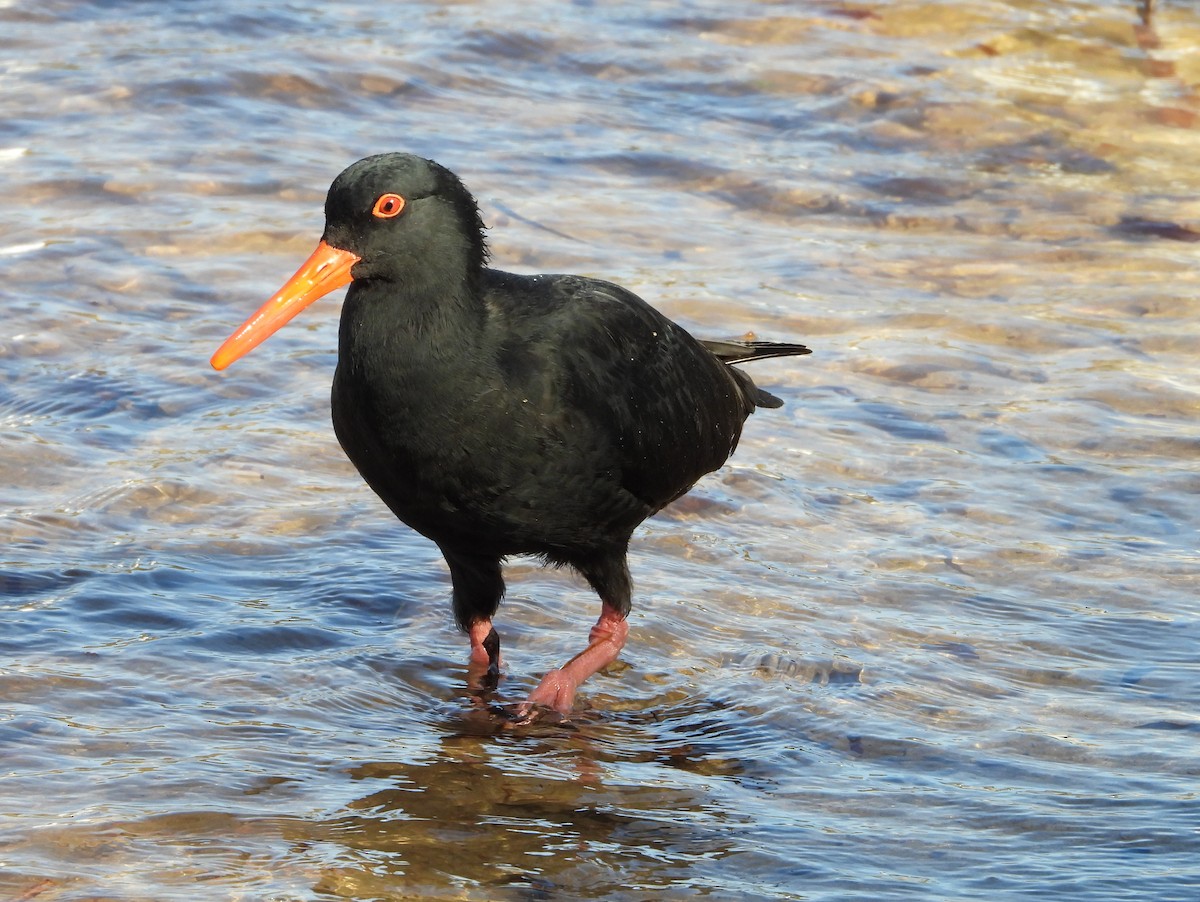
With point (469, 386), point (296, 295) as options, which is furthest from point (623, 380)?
point (296, 295)

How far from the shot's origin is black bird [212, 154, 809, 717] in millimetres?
4629

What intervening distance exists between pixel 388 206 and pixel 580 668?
148 centimetres

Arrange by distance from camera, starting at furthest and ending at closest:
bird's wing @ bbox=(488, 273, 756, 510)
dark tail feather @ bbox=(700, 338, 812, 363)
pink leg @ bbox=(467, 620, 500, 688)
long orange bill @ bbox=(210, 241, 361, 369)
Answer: dark tail feather @ bbox=(700, 338, 812, 363) < pink leg @ bbox=(467, 620, 500, 688) < bird's wing @ bbox=(488, 273, 756, 510) < long orange bill @ bbox=(210, 241, 361, 369)

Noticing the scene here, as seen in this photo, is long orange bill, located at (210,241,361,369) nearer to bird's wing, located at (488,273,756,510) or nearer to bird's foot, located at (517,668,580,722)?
bird's wing, located at (488,273,756,510)

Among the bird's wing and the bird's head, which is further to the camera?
the bird's wing

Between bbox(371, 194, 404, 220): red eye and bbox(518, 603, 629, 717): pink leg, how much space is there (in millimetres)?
1400

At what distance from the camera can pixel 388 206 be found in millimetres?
4684

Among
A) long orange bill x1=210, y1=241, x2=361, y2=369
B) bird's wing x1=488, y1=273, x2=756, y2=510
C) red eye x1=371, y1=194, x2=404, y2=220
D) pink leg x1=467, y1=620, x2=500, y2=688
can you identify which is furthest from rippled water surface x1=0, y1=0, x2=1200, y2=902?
red eye x1=371, y1=194, x2=404, y2=220

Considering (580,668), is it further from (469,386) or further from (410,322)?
(410,322)

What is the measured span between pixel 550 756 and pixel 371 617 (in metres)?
1.01

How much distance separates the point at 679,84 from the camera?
11.6 metres

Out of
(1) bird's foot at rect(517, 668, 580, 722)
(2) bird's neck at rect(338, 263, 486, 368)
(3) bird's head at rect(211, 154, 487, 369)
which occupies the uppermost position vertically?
(3) bird's head at rect(211, 154, 487, 369)

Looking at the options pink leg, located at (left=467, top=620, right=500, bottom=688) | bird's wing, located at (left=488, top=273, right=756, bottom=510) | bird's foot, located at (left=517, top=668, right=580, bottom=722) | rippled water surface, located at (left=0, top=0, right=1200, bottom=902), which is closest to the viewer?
rippled water surface, located at (left=0, top=0, right=1200, bottom=902)

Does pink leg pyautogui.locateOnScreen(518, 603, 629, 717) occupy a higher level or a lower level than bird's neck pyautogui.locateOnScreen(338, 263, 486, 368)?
lower
